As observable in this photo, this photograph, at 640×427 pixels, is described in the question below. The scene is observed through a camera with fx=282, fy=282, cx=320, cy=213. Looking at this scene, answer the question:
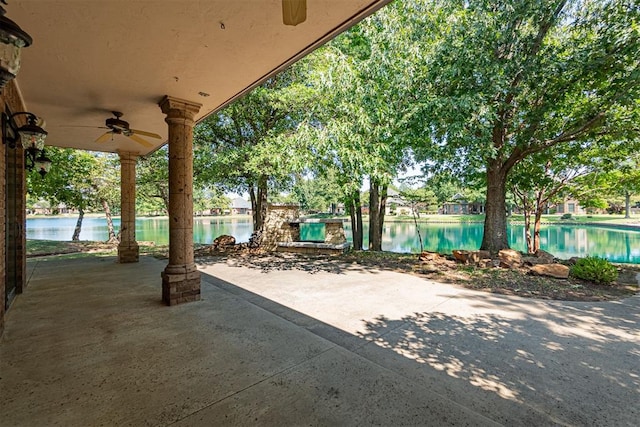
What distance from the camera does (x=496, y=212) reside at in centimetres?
720

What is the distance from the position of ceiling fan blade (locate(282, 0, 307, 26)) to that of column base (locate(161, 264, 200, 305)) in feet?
11.5

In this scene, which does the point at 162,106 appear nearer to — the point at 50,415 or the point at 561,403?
the point at 50,415

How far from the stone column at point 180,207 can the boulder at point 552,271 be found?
595cm

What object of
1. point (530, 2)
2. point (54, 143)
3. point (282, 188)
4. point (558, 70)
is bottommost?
point (282, 188)

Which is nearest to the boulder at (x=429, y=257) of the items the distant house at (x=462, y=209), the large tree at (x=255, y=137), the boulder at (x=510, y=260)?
the boulder at (x=510, y=260)

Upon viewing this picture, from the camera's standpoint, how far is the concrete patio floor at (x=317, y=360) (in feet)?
5.83

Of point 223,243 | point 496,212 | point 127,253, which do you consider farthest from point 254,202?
point 496,212

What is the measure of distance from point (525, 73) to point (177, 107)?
21.4 feet

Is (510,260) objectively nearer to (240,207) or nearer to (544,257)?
(544,257)

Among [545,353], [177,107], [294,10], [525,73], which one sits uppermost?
[525,73]

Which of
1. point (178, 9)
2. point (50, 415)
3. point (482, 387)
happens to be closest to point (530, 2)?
point (178, 9)

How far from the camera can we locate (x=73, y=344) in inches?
105

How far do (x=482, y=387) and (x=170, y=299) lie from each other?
3.59 m

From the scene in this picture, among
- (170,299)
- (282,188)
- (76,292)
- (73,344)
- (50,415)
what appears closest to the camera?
(50,415)
